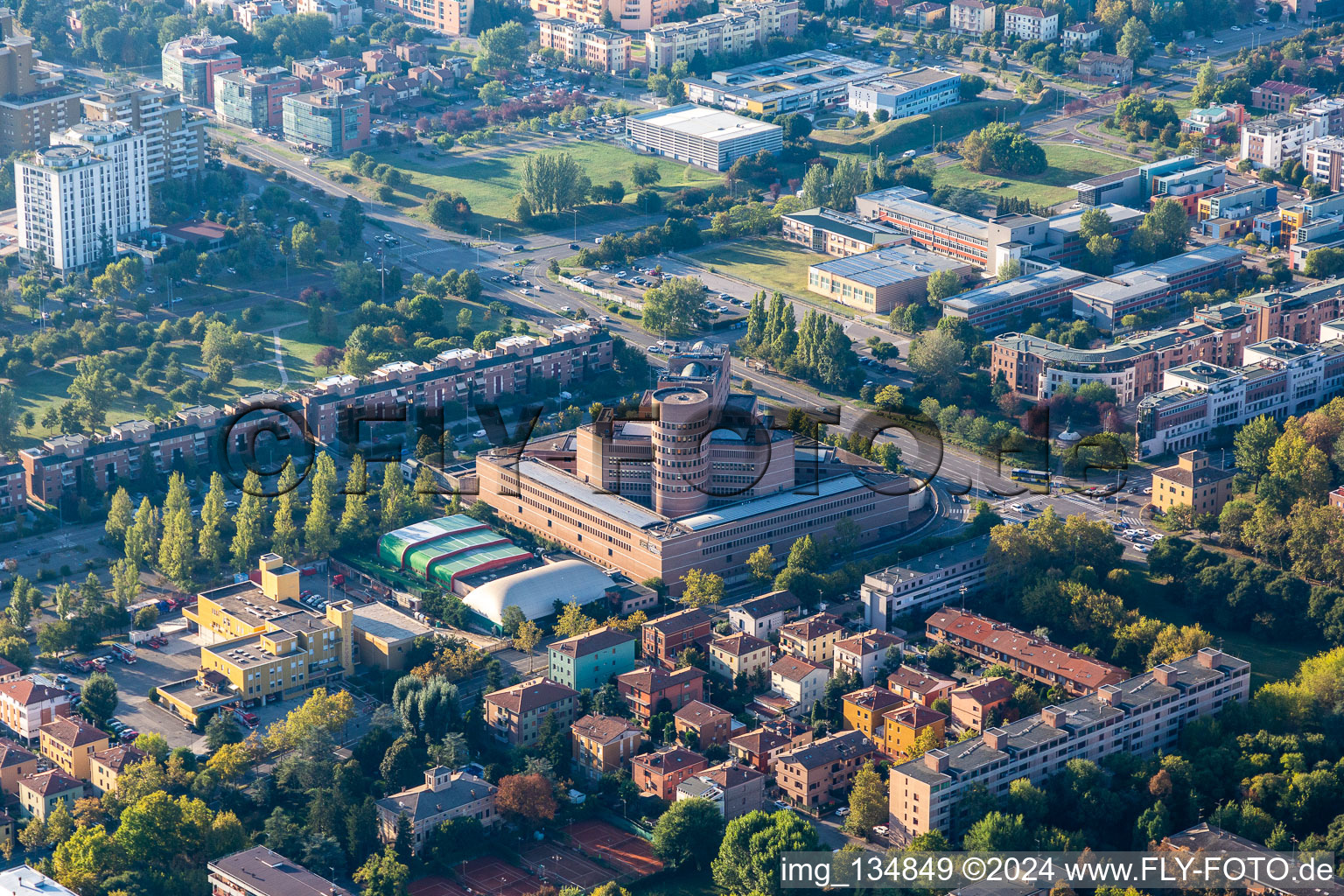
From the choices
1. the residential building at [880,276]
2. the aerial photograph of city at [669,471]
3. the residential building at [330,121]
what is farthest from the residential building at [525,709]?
the residential building at [330,121]

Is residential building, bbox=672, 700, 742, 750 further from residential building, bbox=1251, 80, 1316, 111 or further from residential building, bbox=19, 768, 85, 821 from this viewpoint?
residential building, bbox=1251, 80, 1316, 111

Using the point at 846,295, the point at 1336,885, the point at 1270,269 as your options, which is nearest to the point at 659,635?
the point at 1336,885

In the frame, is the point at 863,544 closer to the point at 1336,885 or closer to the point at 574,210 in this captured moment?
the point at 1336,885

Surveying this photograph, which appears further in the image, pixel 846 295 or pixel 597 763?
pixel 846 295

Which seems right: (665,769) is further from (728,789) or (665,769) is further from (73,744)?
(73,744)

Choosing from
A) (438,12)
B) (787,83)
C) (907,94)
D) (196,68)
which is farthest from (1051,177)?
(196,68)

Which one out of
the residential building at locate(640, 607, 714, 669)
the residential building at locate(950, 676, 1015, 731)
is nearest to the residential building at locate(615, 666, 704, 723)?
the residential building at locate(640, 607, 714, 669)
